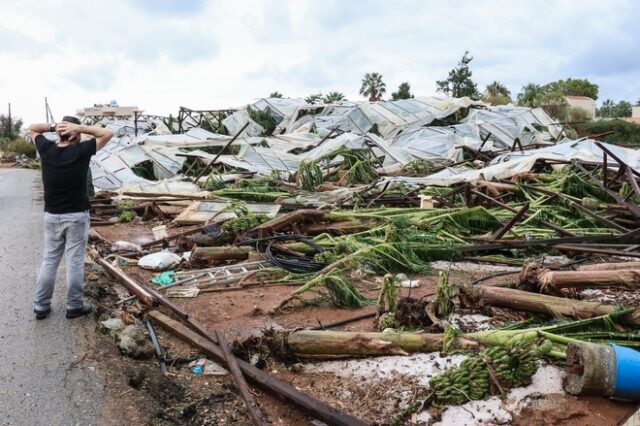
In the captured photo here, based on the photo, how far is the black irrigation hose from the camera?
685 cm

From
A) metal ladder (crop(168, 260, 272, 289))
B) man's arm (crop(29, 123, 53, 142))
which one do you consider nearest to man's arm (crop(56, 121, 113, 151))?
man's arm (crop(29, 123, 53, 142))

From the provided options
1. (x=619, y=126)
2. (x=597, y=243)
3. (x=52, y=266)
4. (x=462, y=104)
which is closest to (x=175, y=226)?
(x=52, y=266)

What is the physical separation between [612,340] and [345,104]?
21952mm

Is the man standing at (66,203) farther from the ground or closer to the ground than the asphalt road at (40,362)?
farther from the ground

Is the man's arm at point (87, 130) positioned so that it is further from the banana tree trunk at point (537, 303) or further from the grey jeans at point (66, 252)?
the banana tree trunk at point (537, 303)

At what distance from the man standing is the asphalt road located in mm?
276

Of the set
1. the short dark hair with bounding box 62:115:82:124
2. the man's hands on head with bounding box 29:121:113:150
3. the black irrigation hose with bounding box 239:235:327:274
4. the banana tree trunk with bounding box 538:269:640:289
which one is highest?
the short dark hair with bounding box 62:115:82:124

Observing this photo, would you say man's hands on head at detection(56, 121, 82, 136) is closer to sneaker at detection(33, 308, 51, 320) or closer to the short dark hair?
the short dark hair

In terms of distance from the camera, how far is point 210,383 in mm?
4180

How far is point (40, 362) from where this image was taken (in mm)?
4145

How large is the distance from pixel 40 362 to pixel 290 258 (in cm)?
361

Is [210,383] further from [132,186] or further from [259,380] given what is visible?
[132,186]

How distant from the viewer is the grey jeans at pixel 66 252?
4.93m

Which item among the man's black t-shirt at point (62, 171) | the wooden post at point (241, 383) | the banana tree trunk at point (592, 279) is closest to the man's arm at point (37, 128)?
the man's black t-shirt at point (62, 171)
